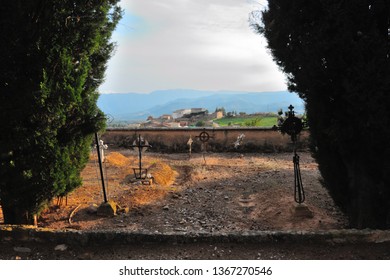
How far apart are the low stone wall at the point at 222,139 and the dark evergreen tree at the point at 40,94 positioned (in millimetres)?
9267

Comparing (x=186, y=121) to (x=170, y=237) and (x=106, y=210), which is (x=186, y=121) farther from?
(x=170, y=237)

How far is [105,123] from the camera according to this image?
5551mm

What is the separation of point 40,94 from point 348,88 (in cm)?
427

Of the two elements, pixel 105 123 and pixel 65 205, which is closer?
pixel 105 123

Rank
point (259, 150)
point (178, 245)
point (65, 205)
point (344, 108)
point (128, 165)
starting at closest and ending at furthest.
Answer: point (178, 245), point (344, 108), point (65, 205), point (128, 165), point (259, 150)

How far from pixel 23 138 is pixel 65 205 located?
2.52 metres

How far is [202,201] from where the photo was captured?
743 centimetres

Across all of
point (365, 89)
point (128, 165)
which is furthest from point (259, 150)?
point (365, 89)

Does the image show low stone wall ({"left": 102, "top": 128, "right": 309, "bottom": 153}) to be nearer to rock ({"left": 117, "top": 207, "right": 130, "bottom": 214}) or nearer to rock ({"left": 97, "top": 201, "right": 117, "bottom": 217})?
rock ({"left": 117, "top": 207, "right": 130, "bottom": 214})

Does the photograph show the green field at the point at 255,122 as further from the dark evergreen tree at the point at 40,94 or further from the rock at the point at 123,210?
the dark evergreen tree at the point at 40,94

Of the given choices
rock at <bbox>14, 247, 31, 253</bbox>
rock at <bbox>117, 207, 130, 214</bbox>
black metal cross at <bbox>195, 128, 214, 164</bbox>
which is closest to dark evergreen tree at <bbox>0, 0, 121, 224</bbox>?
rock at <bbox>14, 247, 31, 253</bbox>

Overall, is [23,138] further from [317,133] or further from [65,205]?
[317,133]

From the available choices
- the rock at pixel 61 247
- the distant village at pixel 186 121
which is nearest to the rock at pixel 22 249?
the rock at pixel 61 247

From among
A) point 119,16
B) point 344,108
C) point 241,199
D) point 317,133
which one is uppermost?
point 119,16
